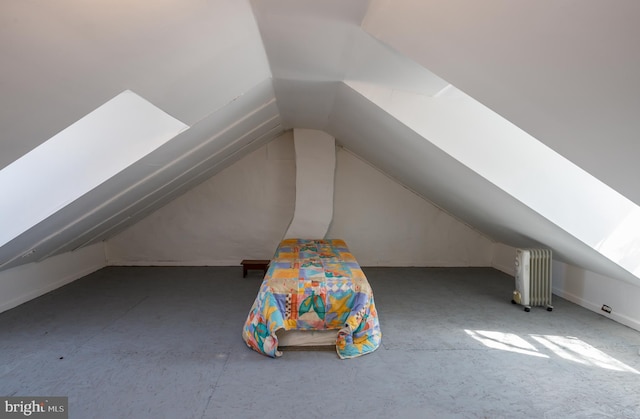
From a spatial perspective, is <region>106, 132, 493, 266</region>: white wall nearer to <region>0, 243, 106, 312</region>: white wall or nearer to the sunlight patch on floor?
<region>0, 243, 106, 312</region>: white wall

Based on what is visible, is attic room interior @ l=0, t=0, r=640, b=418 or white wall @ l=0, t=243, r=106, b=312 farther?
white wall @ l=0, t=243, r=106, b=312

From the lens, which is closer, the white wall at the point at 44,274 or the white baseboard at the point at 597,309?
the white baseboard at the point at 597,309

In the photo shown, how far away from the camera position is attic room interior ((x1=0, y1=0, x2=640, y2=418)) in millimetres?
1444

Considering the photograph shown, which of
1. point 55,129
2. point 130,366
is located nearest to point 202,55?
point 55,129

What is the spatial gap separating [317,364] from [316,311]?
432 millimetres

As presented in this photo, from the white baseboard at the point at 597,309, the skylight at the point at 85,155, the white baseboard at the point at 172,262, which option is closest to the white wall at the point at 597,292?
the white baseboard at the point at 597,309

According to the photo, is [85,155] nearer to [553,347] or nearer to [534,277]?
[553,347]

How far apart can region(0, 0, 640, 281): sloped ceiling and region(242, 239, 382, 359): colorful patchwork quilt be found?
1471 millimetres

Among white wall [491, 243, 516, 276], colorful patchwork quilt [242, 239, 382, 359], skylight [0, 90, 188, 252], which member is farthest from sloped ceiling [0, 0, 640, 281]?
white wall [491, 243, 516, 276]

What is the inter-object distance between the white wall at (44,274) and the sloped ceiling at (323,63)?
2.70 feet

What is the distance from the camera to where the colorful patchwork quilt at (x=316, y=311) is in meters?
2.96

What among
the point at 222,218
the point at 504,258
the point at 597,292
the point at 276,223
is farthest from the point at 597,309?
the point at 222,218

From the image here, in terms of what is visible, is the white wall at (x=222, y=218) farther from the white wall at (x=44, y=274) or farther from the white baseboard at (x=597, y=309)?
the white baseboard at (x=597, y=309)

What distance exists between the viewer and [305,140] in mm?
5531
